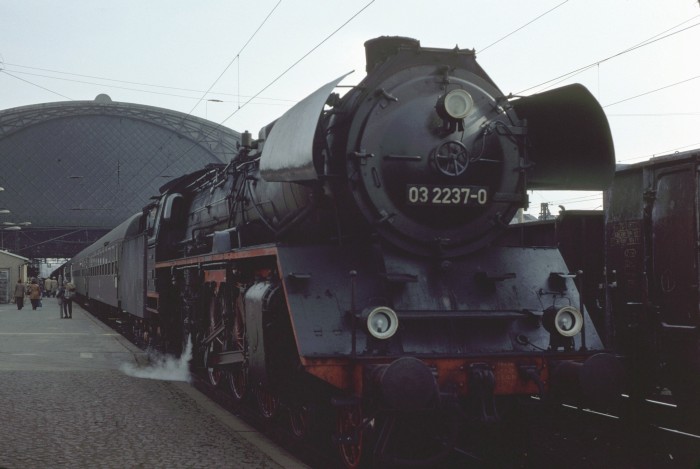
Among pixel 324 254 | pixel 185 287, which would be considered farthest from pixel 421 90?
pixel 185 287

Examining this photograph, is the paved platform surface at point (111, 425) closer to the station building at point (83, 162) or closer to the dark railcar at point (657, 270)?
the dark railcar at point (657, 270)

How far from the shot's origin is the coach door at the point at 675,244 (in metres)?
7.10

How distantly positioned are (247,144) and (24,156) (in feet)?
217

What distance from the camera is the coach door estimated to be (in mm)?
7098

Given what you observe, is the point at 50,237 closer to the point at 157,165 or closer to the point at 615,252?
the point at 157,165

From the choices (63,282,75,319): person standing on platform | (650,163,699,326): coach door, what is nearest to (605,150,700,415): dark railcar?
(650,163,699,326): coach door

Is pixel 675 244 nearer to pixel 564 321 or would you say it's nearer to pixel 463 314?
pixel 564 321

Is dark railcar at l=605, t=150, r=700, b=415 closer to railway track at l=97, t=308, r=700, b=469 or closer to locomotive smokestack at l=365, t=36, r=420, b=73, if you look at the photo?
railway track at l=97, t=308, r=700, b=469

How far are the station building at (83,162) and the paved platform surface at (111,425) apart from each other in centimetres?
6028

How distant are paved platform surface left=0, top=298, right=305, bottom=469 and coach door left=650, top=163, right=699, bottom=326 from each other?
3.88 metres

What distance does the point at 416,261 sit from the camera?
244 inches

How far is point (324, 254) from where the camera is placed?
20.1 feet

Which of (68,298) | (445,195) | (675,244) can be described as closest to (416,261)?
(445,195)

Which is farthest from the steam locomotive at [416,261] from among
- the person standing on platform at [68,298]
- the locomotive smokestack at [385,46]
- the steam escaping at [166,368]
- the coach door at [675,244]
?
the person standing on platform at [68,298]
